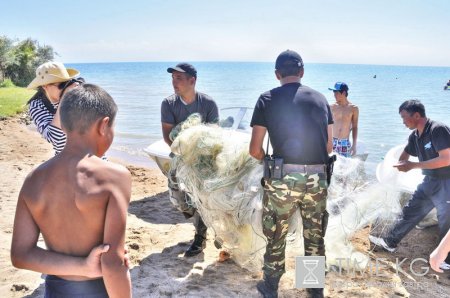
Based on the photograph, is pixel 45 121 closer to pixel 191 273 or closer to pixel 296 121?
pixel 191 273

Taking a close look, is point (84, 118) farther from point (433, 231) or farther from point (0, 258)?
point (433, 231)

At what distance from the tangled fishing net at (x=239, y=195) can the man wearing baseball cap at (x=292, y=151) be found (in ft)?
0.88

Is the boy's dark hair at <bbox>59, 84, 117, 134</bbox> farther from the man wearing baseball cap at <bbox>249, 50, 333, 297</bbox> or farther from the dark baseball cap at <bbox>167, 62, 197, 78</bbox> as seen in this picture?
the dark baseball cap at <bbox>167, 62, 197, 78</bbox>

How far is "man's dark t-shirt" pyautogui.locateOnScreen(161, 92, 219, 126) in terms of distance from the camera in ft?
15.1

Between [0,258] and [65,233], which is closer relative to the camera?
[65,233]

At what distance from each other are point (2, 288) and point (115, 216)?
2.87m

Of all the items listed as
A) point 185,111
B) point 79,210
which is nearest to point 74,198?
point 79,210

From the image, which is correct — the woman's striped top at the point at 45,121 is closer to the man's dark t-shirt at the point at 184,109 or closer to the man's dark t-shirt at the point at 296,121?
the man's dark t-shirt at the point at 184,109

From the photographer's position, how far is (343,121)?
21.9ft

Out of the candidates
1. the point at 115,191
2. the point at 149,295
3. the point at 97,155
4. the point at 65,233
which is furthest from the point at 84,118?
the point at 149,295

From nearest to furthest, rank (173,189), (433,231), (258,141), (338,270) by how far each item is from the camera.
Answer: (258,141) → (338,270) → (173,189) → (433,231)

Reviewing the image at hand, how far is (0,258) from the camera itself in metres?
4.34

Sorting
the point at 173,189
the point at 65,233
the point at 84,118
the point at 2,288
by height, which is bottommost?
the point at 2,288

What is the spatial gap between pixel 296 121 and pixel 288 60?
55 centimetres
